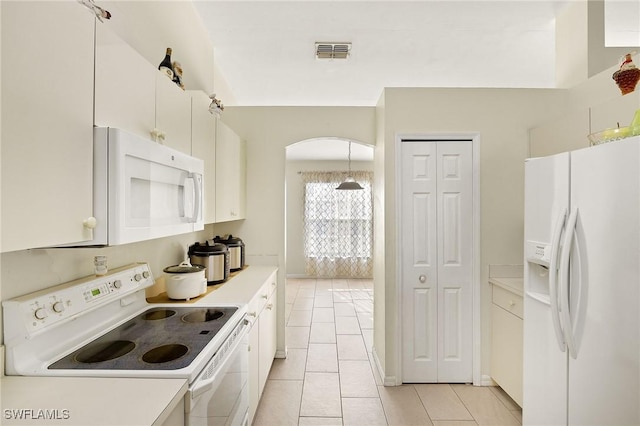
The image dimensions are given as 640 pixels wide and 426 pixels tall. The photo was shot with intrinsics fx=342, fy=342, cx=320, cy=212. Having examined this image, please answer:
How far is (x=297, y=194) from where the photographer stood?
7668 millimetres

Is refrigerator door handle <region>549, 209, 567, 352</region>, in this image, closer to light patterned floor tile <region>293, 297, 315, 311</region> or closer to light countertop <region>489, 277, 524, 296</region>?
light countertop <region>489, 277, 524, 296</region>

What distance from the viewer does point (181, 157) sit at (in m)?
1.70

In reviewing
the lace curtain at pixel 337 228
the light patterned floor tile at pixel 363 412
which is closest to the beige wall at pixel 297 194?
the lace curtain at pixel 337 228

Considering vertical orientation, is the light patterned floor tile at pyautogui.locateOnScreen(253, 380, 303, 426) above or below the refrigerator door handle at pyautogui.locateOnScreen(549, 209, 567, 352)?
below

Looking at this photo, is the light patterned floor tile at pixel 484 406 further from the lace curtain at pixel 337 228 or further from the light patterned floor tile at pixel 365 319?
the lace curtain at pixel 337 228

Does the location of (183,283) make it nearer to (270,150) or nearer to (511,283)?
(270,150)

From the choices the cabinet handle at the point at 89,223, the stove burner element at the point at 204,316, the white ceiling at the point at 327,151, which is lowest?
the stove burner element at the point at 204,316

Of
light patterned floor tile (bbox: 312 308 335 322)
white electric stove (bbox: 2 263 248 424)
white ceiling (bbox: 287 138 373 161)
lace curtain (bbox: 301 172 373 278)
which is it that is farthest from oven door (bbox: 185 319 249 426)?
lace curtain (bbox: 301 172 373 278)

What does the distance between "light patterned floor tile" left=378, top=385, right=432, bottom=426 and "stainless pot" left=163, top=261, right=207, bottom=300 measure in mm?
1615

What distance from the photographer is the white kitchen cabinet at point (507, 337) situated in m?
2.46

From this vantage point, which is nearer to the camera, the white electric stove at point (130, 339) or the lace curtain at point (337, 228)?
the white electric stove at point (130, 339)

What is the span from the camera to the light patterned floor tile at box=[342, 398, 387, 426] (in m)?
2.37

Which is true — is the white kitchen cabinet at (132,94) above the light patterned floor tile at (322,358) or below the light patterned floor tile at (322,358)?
above

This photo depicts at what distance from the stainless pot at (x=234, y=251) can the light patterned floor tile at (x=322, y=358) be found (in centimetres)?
116
